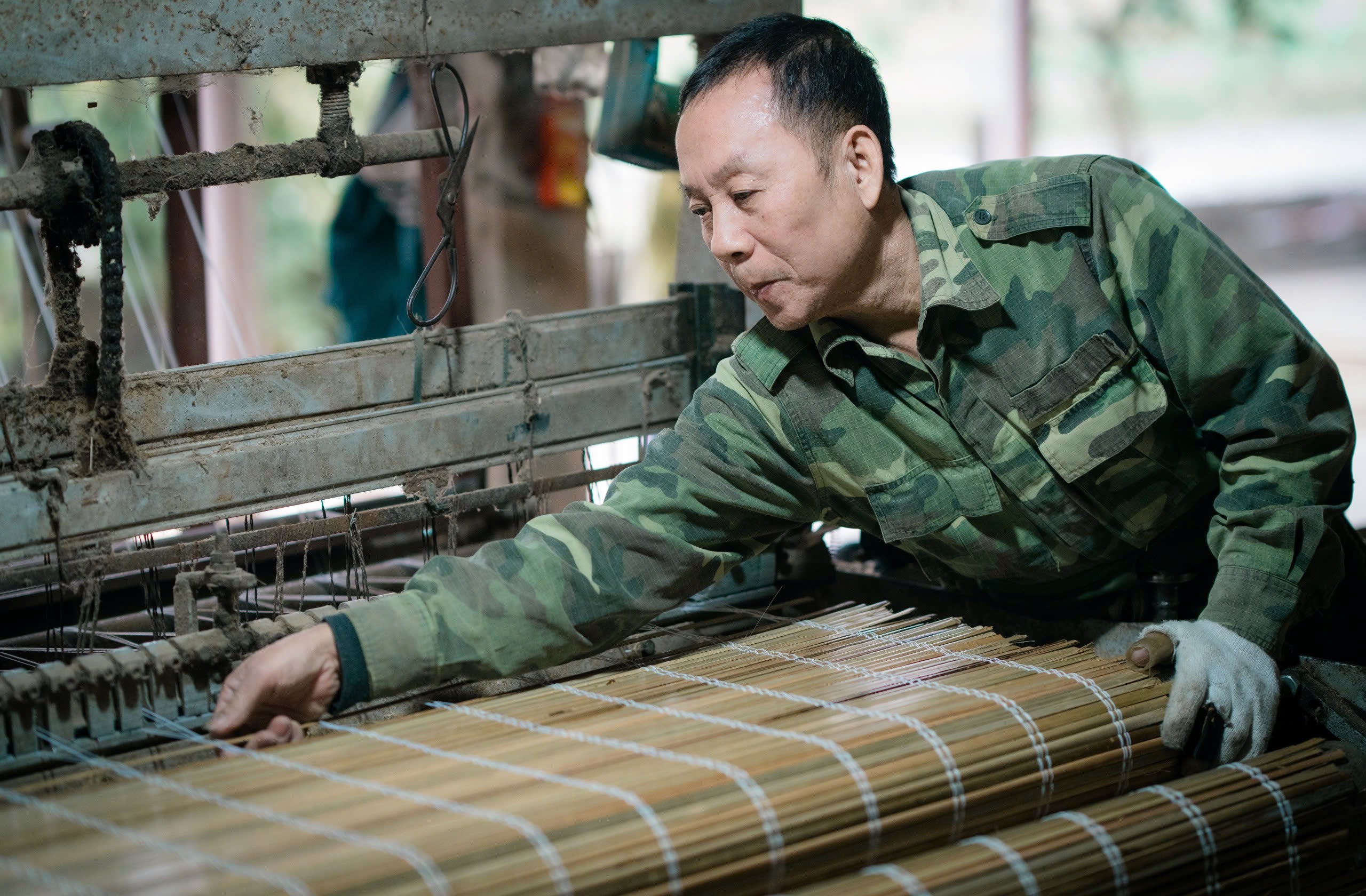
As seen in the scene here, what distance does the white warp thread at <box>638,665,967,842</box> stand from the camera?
1509 mm

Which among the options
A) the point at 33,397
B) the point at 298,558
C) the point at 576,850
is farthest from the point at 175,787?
the point at 298,558

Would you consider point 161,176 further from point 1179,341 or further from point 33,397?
point 1179,341

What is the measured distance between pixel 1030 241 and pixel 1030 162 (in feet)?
0.44

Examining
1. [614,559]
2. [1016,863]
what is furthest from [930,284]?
[1016,863]

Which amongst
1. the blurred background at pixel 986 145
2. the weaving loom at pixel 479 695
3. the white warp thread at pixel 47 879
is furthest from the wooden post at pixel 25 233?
the white warp thread at pixel 47 879

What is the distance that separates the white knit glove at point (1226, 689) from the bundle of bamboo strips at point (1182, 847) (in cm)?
4

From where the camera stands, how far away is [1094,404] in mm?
1890

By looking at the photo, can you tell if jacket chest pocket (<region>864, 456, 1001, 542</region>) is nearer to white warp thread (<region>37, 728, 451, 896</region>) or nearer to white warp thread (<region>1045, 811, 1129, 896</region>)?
white warp thread (<region>1045, 811, 1129, 896</region>)

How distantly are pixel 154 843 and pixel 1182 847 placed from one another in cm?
109

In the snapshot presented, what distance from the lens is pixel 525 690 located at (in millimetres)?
1792

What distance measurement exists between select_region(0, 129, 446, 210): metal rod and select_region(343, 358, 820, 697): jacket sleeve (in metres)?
0.57

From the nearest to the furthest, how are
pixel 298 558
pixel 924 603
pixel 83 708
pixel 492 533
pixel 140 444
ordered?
pixel 83 708 < pixel 140 444 < pixel 924 603 < pixel 298 558 < pixel 492 533

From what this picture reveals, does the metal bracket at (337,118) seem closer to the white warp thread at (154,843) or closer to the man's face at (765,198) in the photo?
the man's face at (765,198)

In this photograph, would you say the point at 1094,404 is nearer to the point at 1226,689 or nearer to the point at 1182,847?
the point at 1226,689
